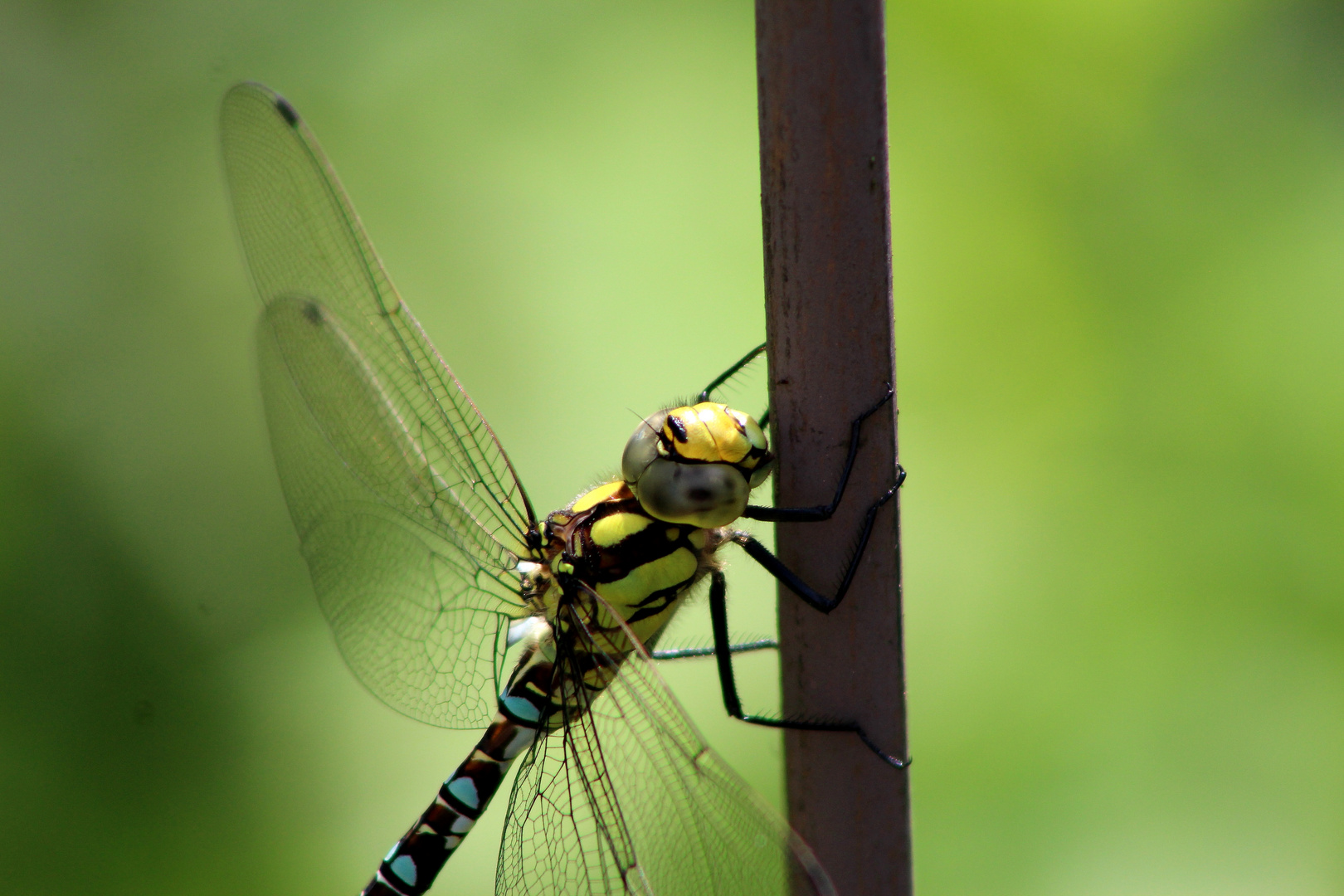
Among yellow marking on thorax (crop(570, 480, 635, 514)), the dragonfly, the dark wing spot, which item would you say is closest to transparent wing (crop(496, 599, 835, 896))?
the dragonfly

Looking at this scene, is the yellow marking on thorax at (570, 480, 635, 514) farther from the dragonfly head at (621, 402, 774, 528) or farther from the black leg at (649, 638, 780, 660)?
the black leg at (649, 638, 780, 660)

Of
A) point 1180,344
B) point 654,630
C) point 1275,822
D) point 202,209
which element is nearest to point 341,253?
point 654,630

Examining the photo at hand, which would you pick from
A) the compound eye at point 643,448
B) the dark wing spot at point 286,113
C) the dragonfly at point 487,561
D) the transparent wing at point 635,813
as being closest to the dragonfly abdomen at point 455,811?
the dragonfly at point 487,561

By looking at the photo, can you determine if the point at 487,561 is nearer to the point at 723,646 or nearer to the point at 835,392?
the point at 723,646

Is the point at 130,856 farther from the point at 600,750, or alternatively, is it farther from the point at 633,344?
the point at 633,344

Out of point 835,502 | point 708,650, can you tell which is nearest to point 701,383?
point 708,650
